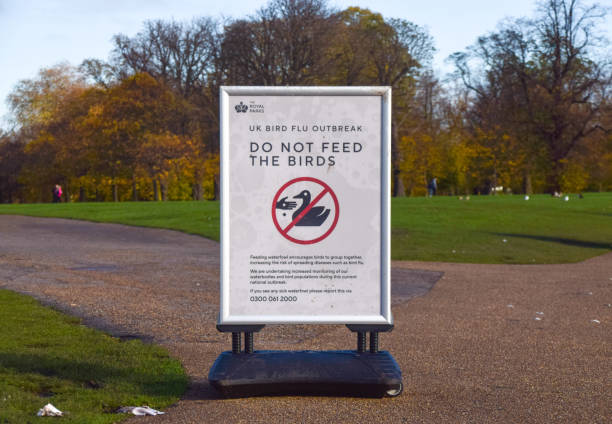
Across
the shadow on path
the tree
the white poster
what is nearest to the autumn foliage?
the tree

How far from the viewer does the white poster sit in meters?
4.85

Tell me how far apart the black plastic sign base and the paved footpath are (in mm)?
74

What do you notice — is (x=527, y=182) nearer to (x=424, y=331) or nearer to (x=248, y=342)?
(x=424, y=331)

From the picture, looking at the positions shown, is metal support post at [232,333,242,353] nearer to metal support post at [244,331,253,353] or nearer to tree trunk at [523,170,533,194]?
metal support post at [244,331,253,353]

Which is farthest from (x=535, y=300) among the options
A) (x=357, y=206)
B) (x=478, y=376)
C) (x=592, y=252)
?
(x=592, y=252)

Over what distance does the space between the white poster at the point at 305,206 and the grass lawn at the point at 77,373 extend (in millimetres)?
842

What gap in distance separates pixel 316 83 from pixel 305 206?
41337 millimetres

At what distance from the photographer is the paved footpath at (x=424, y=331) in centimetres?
459

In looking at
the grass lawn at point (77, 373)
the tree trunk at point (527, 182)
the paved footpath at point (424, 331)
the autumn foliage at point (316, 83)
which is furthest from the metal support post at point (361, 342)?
the tree trunk at point (527, 182)

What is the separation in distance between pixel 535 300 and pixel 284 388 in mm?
6496

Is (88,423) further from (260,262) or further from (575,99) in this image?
(575,99)

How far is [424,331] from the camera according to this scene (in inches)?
300

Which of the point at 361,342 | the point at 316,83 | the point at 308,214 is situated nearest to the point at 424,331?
the point at 361,342

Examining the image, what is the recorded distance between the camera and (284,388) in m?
4.76
